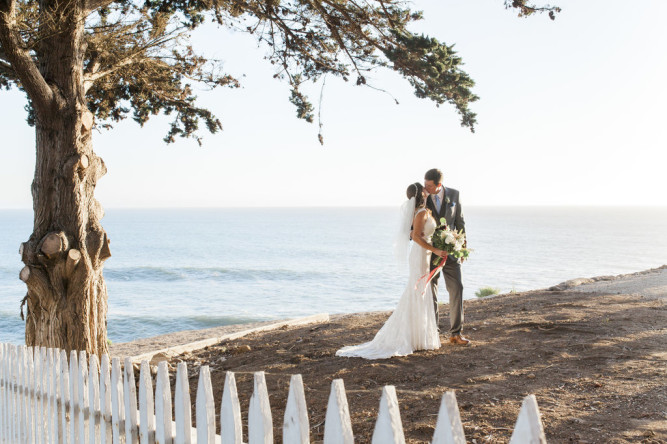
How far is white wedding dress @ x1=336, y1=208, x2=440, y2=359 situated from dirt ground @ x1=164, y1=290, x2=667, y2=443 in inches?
7.4

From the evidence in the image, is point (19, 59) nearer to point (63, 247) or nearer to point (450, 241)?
point (63, 247)

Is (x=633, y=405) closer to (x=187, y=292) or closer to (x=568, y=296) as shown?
(x=568, y=296)

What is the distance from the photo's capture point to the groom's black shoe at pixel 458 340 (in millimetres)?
7430

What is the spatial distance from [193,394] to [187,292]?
34735 mm

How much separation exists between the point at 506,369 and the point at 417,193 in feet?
8.12

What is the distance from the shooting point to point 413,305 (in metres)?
7.41

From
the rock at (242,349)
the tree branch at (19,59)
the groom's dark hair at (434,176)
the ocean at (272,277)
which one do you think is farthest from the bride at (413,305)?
the ocean at (272,277)

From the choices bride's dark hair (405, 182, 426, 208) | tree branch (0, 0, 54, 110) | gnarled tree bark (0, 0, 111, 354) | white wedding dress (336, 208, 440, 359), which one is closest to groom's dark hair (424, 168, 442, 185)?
bride's dark hair (405, 182, 426, 208)

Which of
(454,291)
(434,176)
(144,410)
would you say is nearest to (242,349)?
(454,291)

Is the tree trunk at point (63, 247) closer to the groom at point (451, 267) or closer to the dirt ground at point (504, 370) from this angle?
the dirt ground at point (504, 370)

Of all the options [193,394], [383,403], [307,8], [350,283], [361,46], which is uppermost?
[307,8]

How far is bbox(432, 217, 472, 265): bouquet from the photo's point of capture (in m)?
7.31

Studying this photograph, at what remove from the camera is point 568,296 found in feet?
35.9

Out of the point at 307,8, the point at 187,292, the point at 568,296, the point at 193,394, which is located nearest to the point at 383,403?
the point at 193,394
